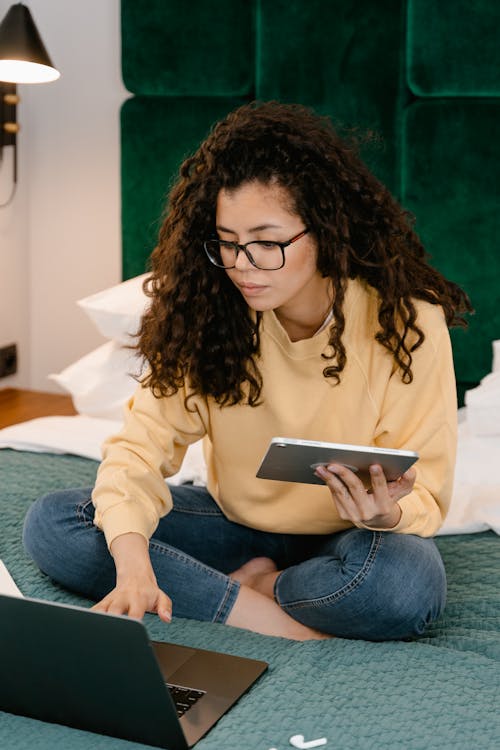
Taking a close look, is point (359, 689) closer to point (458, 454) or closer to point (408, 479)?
point (408, 479)

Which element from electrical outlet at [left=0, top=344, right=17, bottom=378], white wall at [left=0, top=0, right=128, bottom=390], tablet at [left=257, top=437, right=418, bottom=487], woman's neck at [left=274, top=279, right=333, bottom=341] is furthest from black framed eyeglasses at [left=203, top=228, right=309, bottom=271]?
electrical outlet at [left=0, top=344, right=17, bottom=378]

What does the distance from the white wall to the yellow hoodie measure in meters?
1.52

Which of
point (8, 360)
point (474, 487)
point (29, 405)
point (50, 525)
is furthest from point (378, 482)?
point (8, 360)

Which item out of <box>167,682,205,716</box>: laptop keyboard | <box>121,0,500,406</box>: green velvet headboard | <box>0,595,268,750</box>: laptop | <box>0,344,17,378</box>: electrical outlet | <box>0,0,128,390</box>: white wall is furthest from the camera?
Answer: <box>0,344,17,378</box>: electrical outlet

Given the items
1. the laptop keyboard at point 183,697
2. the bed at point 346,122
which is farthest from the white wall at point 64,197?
the laptop keyboard at point 183,697

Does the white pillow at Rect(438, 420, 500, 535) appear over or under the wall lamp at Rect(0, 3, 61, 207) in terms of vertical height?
under

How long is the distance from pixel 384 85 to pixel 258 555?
1378 mm

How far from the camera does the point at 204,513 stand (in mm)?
1623

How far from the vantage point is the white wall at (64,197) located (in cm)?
288

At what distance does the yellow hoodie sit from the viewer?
4.78ft

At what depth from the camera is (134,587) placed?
49.9 inches

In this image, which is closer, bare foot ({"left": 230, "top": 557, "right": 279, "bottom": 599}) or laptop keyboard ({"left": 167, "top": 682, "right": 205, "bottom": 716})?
laptop keyboard ({"left": 167, "top": 682, "right": 205, "bottom": 716})

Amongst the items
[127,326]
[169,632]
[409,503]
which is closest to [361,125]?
[127,326]

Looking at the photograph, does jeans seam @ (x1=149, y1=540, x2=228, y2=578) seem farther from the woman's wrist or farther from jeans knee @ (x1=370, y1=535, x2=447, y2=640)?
jeans knee @ (x1=370, y1=535, x2=447, y2=640)
